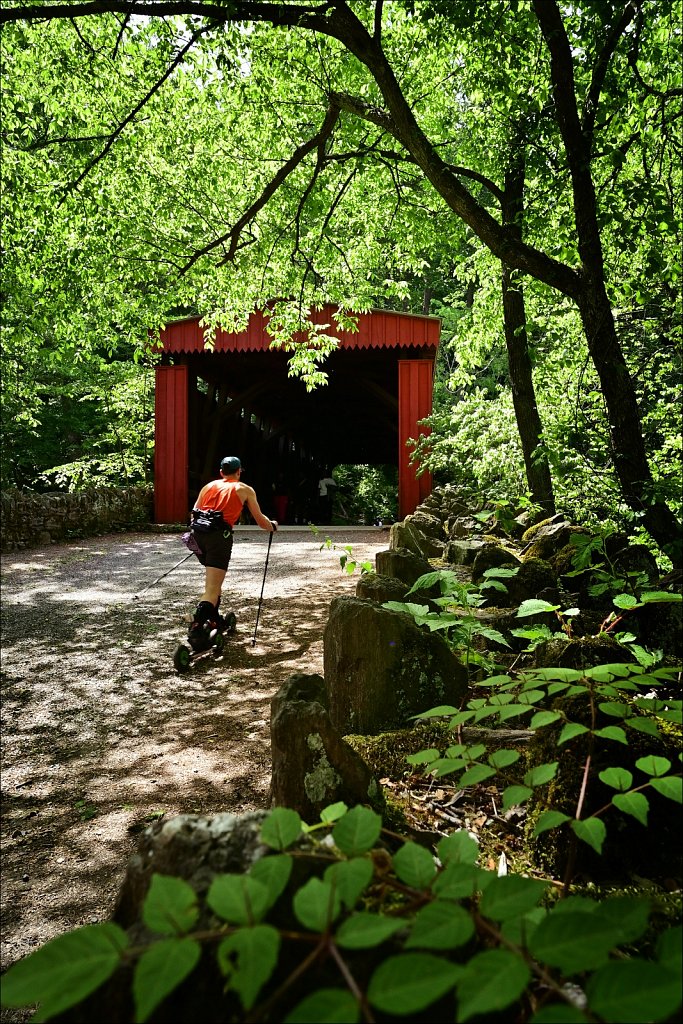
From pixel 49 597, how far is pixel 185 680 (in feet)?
13.4

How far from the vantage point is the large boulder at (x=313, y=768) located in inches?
60.9

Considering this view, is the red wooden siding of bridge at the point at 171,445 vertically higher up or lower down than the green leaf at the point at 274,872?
higher up

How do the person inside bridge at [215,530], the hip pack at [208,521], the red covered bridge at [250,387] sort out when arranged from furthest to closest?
1. the red covered bridge at [250,387]
2. the hip pack at [208,521]
3. the person inside bridge at [215,530]

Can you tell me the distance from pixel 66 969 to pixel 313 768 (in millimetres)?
1031

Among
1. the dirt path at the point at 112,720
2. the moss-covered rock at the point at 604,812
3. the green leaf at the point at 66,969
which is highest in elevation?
the green leaf at the point at 66,969

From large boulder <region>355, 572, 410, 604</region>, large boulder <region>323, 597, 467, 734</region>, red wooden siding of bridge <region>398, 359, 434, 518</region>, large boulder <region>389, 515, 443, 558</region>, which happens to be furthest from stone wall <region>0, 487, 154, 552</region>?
large boulder <region>323, 597, 467, 734</region>

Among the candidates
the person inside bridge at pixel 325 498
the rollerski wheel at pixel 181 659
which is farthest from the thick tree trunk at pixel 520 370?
the person inside bridge at pixel 325 498

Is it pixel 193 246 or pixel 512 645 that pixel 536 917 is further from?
pixel 193 246

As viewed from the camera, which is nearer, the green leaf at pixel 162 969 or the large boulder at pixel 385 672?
the green leaf at pixel 162 969

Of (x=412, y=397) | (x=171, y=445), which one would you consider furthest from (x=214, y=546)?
(x=412, y=397)

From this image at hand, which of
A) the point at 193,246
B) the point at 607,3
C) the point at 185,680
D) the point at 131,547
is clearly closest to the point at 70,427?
the point at 131,547

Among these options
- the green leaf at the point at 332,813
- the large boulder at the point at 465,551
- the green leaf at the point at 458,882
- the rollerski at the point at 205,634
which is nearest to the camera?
the green leaf at the point at 458,882

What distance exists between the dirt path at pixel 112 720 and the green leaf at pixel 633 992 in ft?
9.92

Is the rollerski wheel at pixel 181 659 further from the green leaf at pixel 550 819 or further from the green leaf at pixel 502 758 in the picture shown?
the green leaf at pixel 550 819
